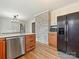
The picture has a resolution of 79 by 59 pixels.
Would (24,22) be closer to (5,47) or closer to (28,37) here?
(28,37)

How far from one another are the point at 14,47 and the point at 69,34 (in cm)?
218

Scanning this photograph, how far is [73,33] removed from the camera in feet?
11.6

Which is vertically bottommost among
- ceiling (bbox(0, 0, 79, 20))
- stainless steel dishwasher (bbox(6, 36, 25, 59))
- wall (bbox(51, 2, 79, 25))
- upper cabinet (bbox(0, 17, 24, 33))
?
stainless steel dishwasher (bbox(6, 36, 25, 59))

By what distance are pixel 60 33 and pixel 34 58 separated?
→ 168 centimetres

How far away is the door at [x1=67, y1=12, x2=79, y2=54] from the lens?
336cm

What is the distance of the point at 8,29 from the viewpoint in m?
9.84

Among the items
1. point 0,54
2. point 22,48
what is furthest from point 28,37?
point 0,54

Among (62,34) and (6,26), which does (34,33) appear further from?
(6,26)

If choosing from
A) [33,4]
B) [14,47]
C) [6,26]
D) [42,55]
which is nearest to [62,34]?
[42,55]

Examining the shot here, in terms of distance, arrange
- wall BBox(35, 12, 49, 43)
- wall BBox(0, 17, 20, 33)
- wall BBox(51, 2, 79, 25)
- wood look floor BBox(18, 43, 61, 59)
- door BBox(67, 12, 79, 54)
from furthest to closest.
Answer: wall BBox(0, 17, 20, 33)
wall BBox(35, 12, 49, 43)
wall BBox(51, 2, 79, 25)
wood look floor BBox(18, 43, 61, 59)
door BBox(67, 12, 79, 54)

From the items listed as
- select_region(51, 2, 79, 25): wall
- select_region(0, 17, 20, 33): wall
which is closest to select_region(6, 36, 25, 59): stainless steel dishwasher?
select_region(51, 2, 79, 25): wall

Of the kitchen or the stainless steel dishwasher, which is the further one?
the kitchen

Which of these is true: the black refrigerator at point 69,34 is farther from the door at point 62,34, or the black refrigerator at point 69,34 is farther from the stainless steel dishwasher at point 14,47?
the stainless steel dishwasher at point 14,47

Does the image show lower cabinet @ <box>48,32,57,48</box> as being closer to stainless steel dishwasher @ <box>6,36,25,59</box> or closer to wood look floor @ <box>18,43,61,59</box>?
wood look floor @ <box>18,43,61,59</box>
